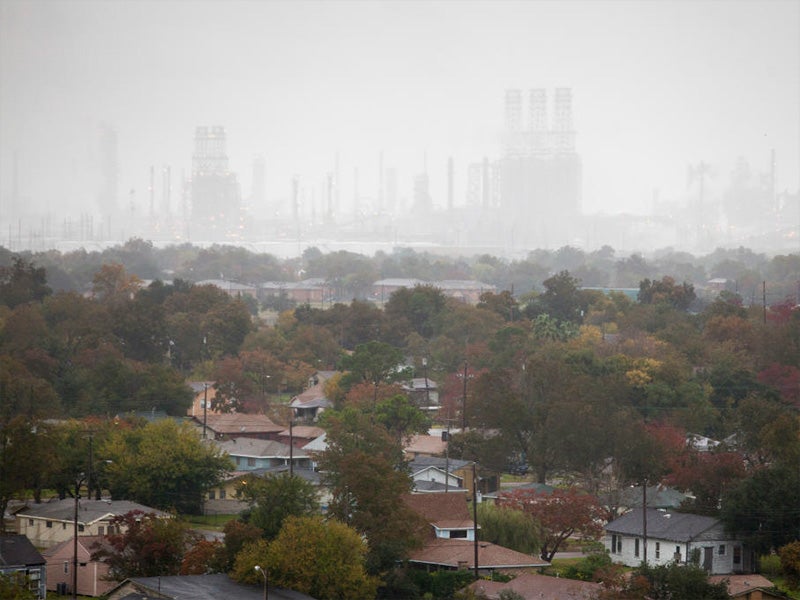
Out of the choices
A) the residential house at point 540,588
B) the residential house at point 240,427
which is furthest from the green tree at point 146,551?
the residential house at point 240,427

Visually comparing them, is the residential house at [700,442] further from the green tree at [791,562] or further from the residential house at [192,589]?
the residential house at [192,589]

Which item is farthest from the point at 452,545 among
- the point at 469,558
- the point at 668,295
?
the point at 668,295

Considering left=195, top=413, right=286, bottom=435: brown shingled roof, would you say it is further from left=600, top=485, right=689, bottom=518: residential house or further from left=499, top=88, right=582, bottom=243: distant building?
left=499, top=88, right=582, bottom=243: distant building

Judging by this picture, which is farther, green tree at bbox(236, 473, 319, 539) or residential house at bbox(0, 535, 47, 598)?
green tree at bbox(236, 473, 319, 539)

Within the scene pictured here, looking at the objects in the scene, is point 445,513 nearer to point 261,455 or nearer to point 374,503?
point 374,503

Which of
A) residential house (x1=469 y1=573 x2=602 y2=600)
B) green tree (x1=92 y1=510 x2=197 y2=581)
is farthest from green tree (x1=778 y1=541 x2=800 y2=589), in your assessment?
green tree (x1=92 y1=510 x2=197 y2=581)

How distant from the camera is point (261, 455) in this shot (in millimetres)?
33812

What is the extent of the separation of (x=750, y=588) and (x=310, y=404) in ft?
64.5

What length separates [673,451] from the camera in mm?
30359

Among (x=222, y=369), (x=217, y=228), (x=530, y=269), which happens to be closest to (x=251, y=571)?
(x=222, y=369)

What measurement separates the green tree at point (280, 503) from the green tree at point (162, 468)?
4296 mm

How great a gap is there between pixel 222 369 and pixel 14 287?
1588 cm

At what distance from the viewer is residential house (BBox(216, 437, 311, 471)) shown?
33.5 m

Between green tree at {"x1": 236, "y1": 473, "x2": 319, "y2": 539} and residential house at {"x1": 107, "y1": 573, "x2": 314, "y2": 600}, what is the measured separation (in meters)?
1.59
